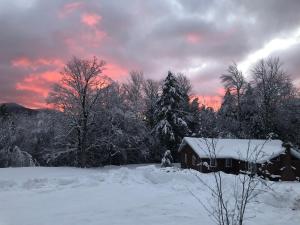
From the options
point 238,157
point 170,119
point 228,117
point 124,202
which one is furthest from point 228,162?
point 124,202

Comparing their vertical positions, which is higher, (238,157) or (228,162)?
(238,157)

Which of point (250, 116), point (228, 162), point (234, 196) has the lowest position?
point (234, 196)

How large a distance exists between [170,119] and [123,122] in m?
6.37

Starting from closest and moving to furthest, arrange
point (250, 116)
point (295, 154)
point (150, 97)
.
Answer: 1. point (295, 154)
2. point (250, 116)
3. point (150, 97)

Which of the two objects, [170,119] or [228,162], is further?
[170,119]

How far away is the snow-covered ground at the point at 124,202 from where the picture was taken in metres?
11.2

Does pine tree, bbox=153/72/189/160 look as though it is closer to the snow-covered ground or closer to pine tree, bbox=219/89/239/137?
pine tree, bbox=219/89/239/137

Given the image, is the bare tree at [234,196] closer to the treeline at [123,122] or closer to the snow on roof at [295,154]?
the snow on roof at [295,154]

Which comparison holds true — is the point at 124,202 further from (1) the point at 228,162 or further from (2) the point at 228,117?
(2) the point at 228,117

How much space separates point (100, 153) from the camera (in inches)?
1925

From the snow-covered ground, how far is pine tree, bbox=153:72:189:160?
2708 centimetres

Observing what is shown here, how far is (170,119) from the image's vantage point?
49719mm

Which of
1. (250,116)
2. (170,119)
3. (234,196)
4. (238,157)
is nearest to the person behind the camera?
(234,196)

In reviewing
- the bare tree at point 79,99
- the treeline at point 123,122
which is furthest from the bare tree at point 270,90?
the bare tree at point 79,99
